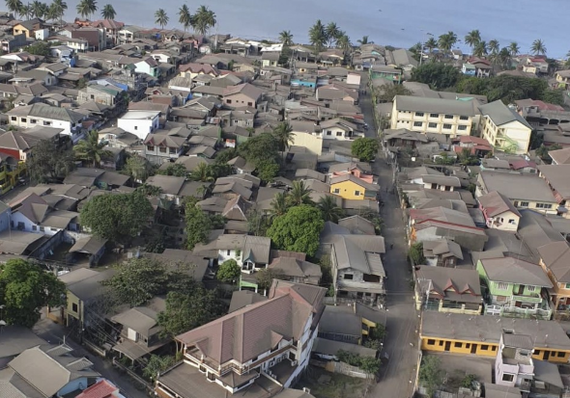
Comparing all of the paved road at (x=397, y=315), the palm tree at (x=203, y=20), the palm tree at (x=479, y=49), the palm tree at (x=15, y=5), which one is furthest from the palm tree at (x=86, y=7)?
the paved road at (x=397, y=315)

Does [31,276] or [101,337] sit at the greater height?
[31,276]

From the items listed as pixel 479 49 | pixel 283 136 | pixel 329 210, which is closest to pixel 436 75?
pixel 479 49

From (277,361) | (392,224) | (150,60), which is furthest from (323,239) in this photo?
(150,60)

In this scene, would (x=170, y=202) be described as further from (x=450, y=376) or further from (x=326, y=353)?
(x=450, y=376)

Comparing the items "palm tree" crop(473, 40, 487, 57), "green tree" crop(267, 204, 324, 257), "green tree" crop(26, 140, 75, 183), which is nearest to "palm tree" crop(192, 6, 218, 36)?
"palm tree" crop(473, 40, 487, 57)

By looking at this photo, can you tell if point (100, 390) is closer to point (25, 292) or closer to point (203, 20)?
point (25, 292)

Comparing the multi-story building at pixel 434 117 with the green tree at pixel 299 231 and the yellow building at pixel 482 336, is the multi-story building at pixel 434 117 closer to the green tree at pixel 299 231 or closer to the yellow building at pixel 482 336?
the green tree at pixel 299 231
